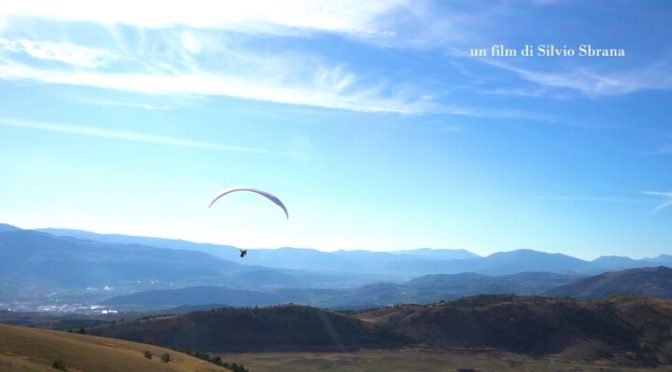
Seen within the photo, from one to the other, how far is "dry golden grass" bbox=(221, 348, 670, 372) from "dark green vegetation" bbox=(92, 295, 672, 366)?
7.08m

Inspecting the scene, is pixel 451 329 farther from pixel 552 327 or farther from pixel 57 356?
pixel 57 356

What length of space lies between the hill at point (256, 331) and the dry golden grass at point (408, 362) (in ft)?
26.6

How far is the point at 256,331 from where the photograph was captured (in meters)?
105

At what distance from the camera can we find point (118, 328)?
100 m

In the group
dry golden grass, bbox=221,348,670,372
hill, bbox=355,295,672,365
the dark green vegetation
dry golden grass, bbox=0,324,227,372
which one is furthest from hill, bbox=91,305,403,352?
dry golden grass, bbox=0,324,227,372

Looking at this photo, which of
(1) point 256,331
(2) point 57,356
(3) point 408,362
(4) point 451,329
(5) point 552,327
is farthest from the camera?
(4) point 451,329

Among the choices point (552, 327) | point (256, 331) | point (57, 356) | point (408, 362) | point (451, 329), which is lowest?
point (408, 362)

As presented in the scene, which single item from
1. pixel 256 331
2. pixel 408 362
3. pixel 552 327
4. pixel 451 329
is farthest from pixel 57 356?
pixel 552 327

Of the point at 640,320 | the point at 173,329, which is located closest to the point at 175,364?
the point at 173,329

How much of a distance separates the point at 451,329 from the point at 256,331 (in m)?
42.0

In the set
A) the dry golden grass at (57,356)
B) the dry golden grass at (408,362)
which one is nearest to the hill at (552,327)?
the dry golden grass at (408,362)

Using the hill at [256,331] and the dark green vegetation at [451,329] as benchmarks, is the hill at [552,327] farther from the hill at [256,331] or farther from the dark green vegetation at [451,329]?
the hill at [256,331]

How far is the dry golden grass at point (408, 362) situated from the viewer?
80.2m

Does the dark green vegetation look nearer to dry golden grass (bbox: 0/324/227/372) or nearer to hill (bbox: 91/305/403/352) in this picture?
hill (bbox: 91/305/403/352)
